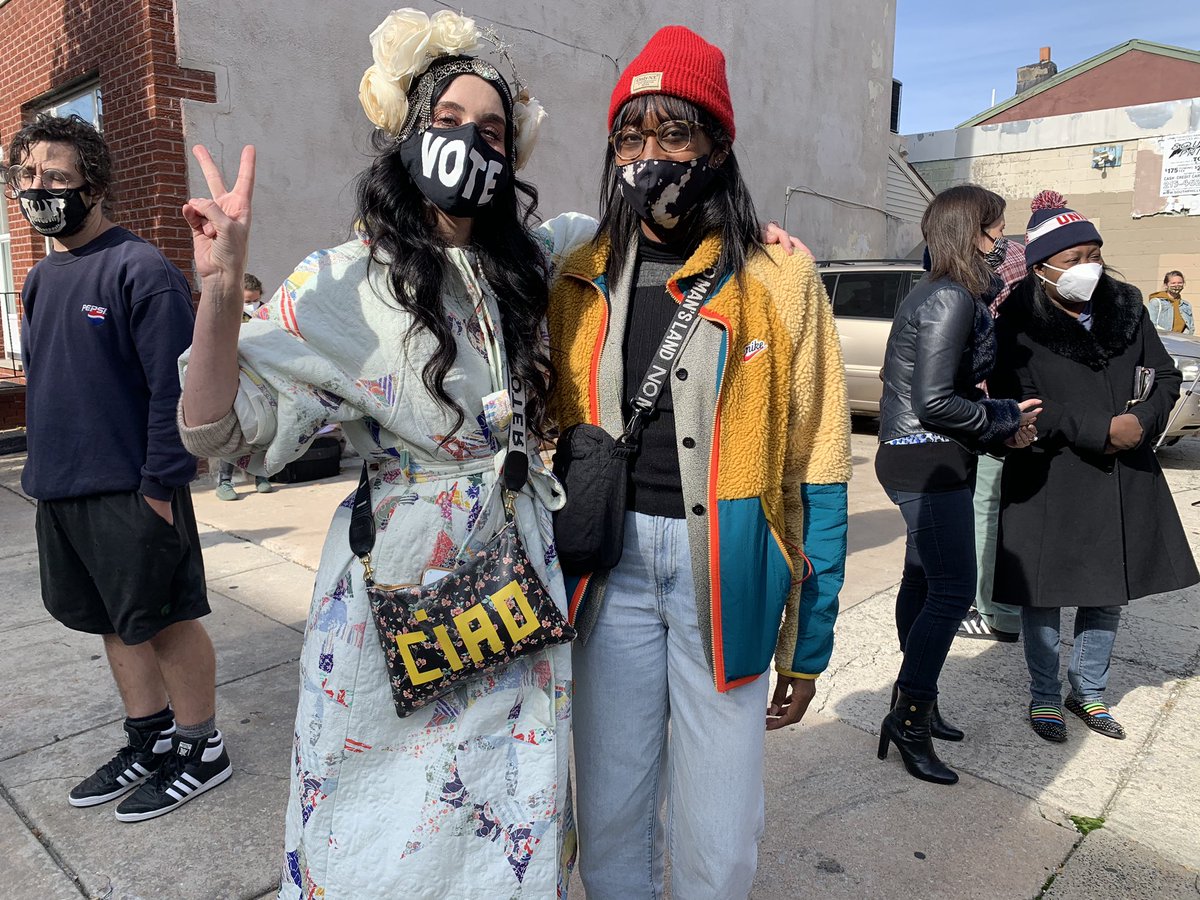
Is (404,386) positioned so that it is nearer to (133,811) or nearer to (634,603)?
(634,603)

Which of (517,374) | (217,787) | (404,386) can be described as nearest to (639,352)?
(517,374)

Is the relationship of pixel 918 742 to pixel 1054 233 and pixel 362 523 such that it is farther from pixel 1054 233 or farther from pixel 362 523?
pixel 362 523

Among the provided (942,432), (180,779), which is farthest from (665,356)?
(180,779)

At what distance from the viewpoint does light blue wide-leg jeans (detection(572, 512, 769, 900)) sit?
1707 millimetres

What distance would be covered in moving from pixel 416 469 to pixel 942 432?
200 centimetres

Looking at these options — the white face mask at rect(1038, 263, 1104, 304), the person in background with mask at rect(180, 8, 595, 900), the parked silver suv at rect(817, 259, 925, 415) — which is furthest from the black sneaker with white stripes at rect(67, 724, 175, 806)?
the parked silver suv at rect(817, 259, 925, 415)

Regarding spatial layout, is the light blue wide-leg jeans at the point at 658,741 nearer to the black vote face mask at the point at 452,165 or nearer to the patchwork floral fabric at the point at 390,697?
the patchwork floral fabric at the point at 390,697

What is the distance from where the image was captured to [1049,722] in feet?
10.4

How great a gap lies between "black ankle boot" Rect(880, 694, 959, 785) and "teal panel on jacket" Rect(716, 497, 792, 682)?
146 centimetres

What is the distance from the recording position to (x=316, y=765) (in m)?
1.57

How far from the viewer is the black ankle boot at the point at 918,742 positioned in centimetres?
286

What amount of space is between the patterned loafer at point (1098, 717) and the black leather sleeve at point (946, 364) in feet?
4.20

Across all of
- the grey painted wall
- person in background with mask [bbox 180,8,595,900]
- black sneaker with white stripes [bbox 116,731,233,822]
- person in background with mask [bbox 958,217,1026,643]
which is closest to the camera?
person in background with mask [bbox 180,8,595,900]

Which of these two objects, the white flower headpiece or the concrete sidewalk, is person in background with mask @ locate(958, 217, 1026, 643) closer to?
the concrete sidewalk
